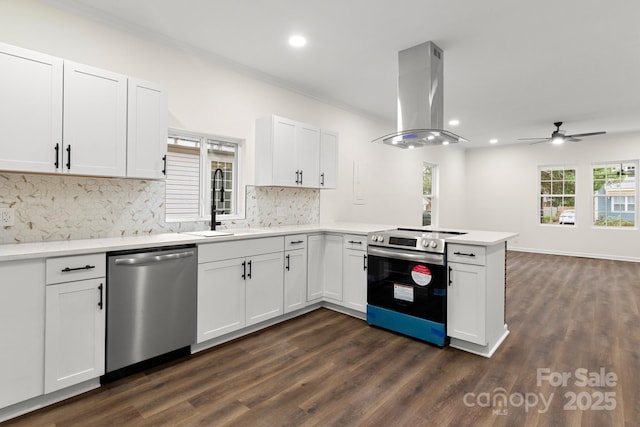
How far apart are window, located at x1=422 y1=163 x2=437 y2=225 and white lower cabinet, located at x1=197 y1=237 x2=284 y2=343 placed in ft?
17.1

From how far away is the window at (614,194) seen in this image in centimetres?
701

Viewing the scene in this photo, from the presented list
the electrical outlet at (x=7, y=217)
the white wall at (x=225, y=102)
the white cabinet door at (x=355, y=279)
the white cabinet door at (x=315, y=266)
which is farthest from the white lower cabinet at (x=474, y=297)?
the electrical outlet at (x=7, y=217)

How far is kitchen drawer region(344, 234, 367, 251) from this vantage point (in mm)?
3479

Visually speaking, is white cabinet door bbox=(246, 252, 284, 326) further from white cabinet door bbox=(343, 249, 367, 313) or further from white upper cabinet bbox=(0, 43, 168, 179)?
white upper cabinet bbox=(0, 43, 168, 179)

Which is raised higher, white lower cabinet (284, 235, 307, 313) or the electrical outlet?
the electrical outlet

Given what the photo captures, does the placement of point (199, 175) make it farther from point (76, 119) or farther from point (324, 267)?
point (324, 267)

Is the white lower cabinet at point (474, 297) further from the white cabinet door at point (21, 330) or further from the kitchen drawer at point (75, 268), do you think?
the white cabinet door at point (21, 330)

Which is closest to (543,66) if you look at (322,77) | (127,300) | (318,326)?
(322,77)

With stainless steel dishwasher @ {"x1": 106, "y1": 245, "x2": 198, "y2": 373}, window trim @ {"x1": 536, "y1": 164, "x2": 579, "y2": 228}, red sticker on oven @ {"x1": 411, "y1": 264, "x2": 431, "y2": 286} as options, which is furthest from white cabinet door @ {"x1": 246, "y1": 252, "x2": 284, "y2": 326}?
window trim @ {"x1": 536, "y1": 164, "x2": 579, "y2": 228}

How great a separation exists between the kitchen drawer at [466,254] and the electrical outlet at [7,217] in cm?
332

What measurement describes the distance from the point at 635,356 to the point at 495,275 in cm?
126

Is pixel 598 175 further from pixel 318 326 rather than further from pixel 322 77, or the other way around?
pixel 318 326

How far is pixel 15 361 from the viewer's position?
1.88 m

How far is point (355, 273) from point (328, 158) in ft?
5.18
